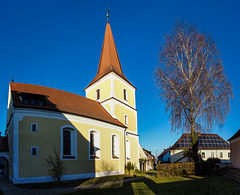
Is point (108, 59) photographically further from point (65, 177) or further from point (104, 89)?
point (65, 177)

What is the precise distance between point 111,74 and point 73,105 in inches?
293

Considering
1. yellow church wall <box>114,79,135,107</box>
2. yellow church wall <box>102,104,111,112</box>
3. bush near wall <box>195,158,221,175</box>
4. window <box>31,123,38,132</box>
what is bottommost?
bush near wall <box>195,158,221,175</box>

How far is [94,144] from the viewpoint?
20594 mm

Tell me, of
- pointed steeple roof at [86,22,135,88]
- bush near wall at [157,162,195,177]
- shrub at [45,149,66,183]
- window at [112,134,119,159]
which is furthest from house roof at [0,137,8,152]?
pointed steeple roof at [86,22,135,88]

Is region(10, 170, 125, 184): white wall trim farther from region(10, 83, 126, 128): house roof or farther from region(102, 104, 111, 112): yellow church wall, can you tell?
region(102, 104, 111, 112): yellow church wall

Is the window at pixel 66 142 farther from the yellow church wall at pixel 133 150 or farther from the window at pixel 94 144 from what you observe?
the yellow church wall at pixel 133 150

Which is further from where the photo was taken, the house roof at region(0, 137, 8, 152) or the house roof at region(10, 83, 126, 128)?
the house roof at region(10, 83, 126, 128)

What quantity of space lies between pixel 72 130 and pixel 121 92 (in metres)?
10.7

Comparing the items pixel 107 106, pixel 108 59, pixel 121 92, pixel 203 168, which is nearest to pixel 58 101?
pixel 107 106

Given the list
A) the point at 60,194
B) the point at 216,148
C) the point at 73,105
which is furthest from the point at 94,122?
the point at 216,148

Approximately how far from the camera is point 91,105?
24266 mm

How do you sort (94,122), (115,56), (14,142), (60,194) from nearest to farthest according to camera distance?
(60,194) < (14,142) < (94,122) < (115,56)

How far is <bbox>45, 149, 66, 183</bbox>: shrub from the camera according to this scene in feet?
48.5

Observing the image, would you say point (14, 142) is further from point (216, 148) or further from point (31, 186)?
point (216, 148)
